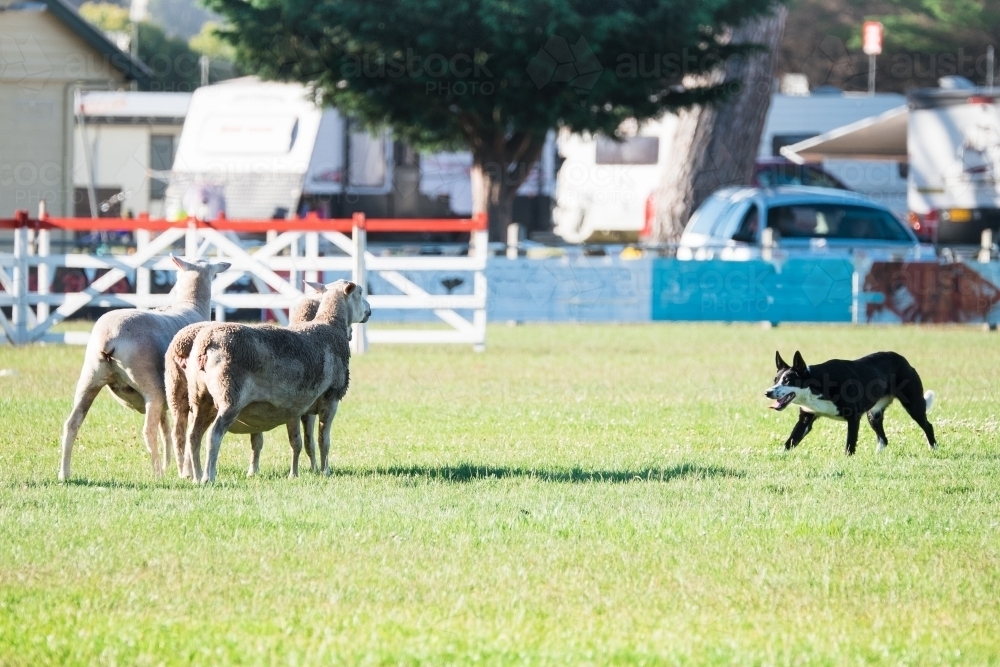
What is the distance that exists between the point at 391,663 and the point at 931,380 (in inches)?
447

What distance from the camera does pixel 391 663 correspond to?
194 inches

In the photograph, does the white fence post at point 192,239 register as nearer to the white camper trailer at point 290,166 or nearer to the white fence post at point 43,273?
the white fence post at point 43,273

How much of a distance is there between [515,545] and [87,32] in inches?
794

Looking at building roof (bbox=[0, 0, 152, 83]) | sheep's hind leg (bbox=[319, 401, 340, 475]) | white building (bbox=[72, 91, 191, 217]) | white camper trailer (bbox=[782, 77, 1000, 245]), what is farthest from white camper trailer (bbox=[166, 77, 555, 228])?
sheep's hind leg (bbox=[319, 401, 340, 475])

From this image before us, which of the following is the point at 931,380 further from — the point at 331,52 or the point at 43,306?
the point at 331,52

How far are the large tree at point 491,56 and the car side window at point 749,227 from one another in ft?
10.6

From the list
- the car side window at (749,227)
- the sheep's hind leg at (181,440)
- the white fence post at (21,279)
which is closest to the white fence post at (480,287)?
the white fence post at (21,279)

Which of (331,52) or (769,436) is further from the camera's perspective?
(331,52)

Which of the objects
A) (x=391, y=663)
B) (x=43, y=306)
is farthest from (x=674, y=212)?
(x=391, y=663)

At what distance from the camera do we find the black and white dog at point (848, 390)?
962cm

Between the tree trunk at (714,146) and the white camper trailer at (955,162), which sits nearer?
the white camper trailer at (955,162)

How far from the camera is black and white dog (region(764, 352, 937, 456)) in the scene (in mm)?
9617

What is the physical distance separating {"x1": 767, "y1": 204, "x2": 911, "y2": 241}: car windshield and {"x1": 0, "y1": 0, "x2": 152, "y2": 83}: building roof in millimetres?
11280

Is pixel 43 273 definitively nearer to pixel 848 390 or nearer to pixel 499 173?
pixel 499 173
